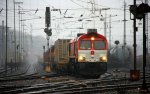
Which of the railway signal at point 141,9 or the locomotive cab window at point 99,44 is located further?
the locomotive cab window at point 99,44

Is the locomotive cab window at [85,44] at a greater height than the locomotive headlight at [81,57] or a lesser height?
greater

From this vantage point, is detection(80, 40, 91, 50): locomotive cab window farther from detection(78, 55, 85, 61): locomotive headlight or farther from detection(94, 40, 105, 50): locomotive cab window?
detection(78, 55, 85, 61): locomotive headlight

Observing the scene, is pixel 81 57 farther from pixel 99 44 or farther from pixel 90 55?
pixel 99 44

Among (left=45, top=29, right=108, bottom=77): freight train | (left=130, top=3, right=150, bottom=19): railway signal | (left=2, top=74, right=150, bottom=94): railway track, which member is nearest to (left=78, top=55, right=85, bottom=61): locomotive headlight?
(left=45, top=29, right=108, bottom=77): freight train

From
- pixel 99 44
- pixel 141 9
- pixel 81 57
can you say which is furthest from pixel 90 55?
pixel 141 9

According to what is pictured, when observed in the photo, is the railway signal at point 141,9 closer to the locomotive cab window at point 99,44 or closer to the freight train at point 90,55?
the freight train at point 90,55

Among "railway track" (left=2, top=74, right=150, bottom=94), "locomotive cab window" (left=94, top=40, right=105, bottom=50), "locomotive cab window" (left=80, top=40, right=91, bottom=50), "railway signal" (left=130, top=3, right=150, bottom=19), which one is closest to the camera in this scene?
"railway track" (left=2, top=74, right=150, bottom=94)

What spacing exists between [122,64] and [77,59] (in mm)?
27400

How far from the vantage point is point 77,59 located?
27203mm

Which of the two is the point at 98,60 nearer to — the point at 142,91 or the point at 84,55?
the point at 84,55

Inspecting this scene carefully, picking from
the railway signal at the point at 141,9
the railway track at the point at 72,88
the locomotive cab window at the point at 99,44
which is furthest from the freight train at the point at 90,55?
the railway signal at the point at 141,9

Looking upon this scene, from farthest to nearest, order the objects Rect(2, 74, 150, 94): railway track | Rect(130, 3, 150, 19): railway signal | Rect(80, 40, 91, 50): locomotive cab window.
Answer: Rect(80, 40, 91, 50): locomotive cab window → Rect(130, 3, 150, 19): railway signal → Rect(2, 74, 150, 94): railway track

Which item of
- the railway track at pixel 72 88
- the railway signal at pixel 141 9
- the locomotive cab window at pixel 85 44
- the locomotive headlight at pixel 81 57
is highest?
the railway signal at pixel 141 9

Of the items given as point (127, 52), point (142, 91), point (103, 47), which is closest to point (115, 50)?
point (127, 52)
